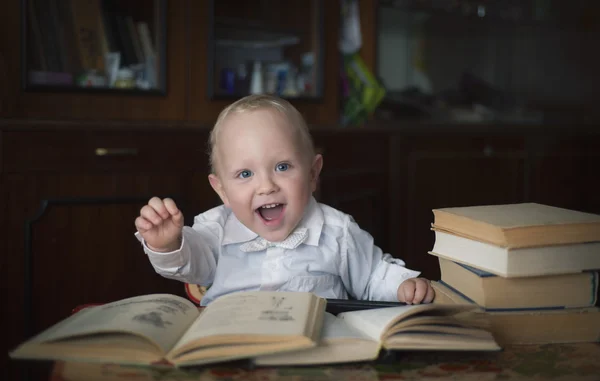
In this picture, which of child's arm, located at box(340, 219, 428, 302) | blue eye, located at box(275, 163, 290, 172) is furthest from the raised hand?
child's arm, located at box(340, 219, 428, 302)

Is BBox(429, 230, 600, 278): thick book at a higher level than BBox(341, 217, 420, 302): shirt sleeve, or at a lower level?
higher

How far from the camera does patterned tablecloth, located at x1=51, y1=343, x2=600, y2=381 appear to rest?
0.72m

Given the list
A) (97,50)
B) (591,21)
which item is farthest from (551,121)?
(97,50)

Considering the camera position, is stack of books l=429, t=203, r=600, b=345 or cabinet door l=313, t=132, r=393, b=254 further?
cabinet door l=313, t=132, r=393, b=254

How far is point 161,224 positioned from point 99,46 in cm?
136

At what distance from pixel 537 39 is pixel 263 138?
2822mm

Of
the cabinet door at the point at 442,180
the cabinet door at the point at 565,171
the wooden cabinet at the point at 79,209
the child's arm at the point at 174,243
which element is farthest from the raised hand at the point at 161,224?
the cabinet door at the point at 565,171

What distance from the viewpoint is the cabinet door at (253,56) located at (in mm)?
2324

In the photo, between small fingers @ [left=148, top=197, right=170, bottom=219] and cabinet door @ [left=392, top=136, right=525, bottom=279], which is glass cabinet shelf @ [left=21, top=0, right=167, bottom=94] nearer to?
cabinet door @ [left=392, top=136, right=525, bottom=279]

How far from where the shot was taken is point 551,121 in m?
3.49

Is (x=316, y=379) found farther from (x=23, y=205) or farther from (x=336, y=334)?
(x=23, y=205)

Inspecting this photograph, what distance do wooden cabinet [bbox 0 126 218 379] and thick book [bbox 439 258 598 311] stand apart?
1.41 m

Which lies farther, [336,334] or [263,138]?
[263,138]

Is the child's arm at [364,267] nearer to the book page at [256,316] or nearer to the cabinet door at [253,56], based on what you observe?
the book page at [256,316]
